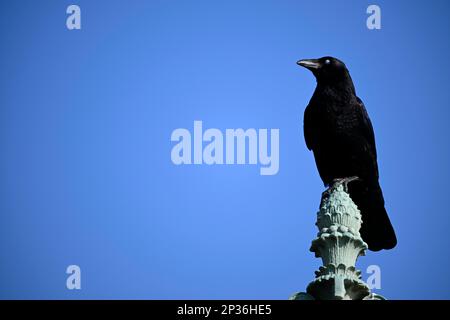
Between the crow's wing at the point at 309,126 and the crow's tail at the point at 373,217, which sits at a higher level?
the crow's wing at the point at 309,126

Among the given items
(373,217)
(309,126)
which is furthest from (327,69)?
(373,217)

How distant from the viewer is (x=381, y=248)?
991cm

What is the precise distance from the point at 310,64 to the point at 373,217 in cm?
327

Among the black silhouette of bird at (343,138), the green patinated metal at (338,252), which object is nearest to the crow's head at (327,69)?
the black silhouette of bird at (343,138)

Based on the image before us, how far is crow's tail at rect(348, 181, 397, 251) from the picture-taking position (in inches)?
389

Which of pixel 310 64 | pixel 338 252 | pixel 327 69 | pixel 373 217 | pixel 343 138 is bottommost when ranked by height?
pixel 338 252

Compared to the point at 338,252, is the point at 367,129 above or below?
above

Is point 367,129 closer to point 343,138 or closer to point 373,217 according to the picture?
point 343,138

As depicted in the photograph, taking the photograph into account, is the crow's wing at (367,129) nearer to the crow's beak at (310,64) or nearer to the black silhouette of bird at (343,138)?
the black silhouette of bird at (343,138)

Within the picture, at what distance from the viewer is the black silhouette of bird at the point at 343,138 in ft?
33.8

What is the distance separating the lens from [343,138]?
1123 cm
